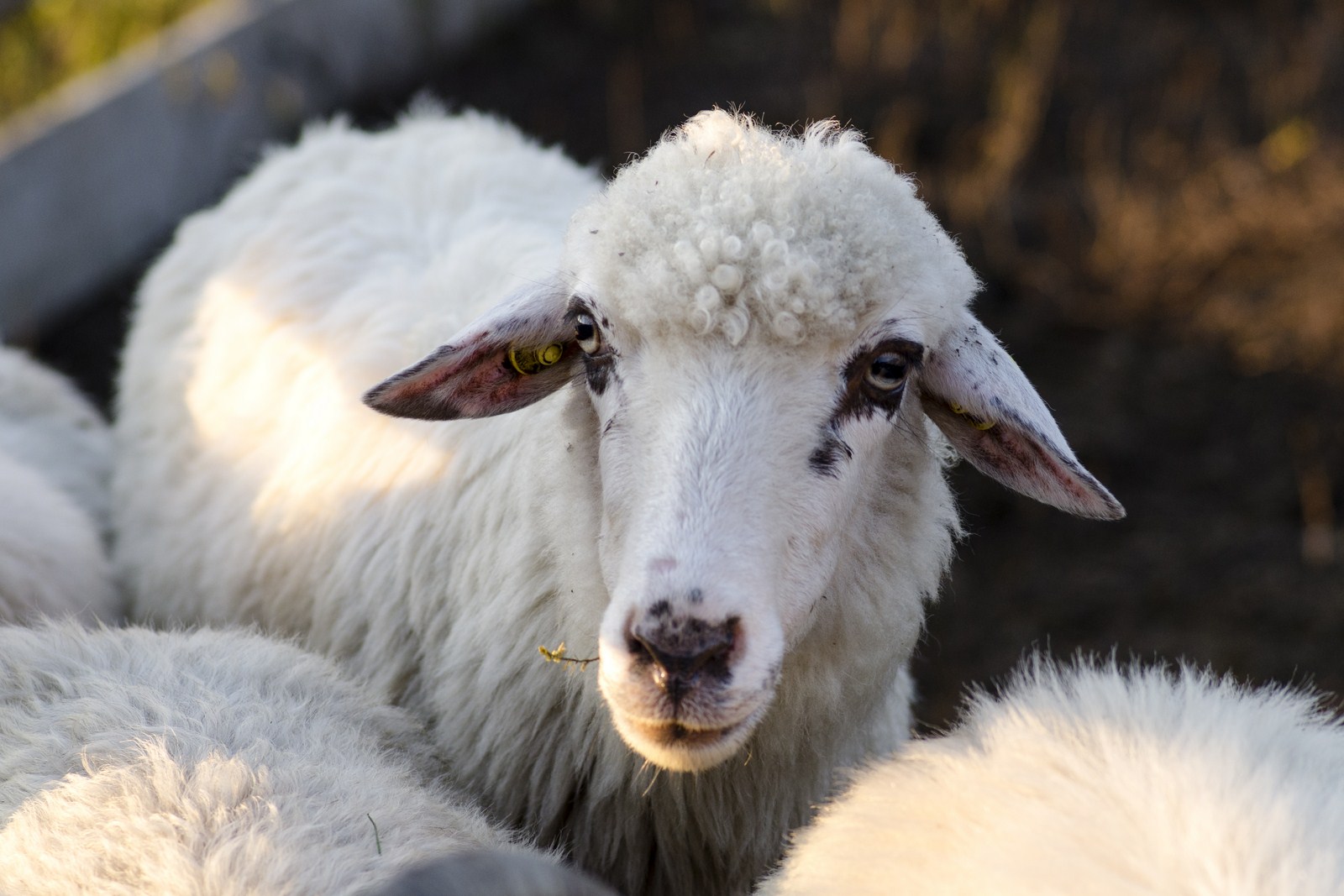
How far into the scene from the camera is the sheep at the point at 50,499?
2.85 m

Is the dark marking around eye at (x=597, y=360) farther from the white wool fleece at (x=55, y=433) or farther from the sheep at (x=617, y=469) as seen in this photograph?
the white wool fleece at (x=55, y=433)

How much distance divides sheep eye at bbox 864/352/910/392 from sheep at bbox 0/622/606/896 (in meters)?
0.94

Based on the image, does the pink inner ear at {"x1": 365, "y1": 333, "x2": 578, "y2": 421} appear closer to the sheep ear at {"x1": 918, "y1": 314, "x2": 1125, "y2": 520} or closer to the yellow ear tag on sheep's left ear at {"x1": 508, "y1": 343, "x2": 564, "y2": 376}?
the yellow ear tag on sheep's left ear at {"x1": 508, "y1": 343, "x2": 564, "y2": 376}

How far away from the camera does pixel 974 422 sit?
97.4 inches

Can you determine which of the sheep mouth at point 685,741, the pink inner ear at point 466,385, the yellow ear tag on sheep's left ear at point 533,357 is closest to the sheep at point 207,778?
the sheep mouth at point 685,741

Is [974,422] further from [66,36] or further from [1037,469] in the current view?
[66,36]

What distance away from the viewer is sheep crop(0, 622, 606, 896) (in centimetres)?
174

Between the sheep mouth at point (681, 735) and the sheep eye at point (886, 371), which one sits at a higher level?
the sheep eye at point (886, 371)

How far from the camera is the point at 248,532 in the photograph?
10.4 ft

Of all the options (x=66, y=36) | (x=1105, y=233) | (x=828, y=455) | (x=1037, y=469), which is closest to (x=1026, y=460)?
(x=1037, y=469)

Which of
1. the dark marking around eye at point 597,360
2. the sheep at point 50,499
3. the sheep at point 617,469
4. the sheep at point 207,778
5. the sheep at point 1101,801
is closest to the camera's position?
the sheep at point 1101,801

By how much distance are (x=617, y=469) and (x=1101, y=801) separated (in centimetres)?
91

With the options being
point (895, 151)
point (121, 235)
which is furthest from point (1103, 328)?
point (121, 235)

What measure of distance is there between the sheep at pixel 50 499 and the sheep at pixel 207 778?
442mm
